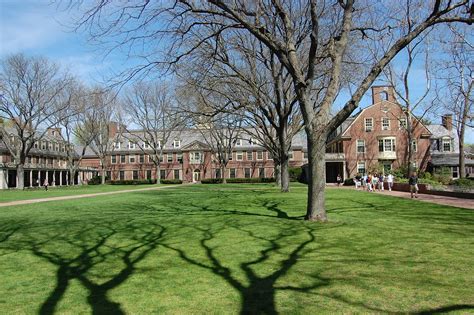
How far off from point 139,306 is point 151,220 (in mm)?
8761

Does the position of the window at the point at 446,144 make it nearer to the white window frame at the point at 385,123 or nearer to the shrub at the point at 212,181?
the white window frame at the point at 385,123

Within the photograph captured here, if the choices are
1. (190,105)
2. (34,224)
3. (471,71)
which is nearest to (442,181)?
(471,71)

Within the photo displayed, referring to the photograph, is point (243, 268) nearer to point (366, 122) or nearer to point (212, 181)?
point (366, 122)

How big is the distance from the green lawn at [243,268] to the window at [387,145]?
134 feet

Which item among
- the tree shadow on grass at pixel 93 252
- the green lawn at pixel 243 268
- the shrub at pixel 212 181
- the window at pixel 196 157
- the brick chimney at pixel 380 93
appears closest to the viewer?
the green lawn at pixel 243 268

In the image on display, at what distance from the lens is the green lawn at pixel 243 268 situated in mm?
4832

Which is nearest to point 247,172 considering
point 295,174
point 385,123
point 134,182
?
point 295,174

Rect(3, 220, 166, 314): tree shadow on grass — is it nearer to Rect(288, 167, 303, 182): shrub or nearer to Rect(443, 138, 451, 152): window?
Rect(288, 167, 303, 182): shrub

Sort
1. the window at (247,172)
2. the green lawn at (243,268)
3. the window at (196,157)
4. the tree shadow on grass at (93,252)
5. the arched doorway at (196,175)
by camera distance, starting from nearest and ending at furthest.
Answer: the green lawn at (243,268) < the tree shadow on grass at (93,252) < the window at (247,172) < the window at (196,157) < the arched doorway at (196,175)

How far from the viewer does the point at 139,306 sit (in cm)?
485

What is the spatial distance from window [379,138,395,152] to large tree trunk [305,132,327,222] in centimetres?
4188

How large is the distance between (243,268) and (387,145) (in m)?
47.8

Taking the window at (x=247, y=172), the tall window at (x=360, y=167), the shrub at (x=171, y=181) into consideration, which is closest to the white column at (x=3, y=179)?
the shrub at (x=171, y=181)

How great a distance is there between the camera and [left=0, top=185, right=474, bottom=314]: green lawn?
483cm
